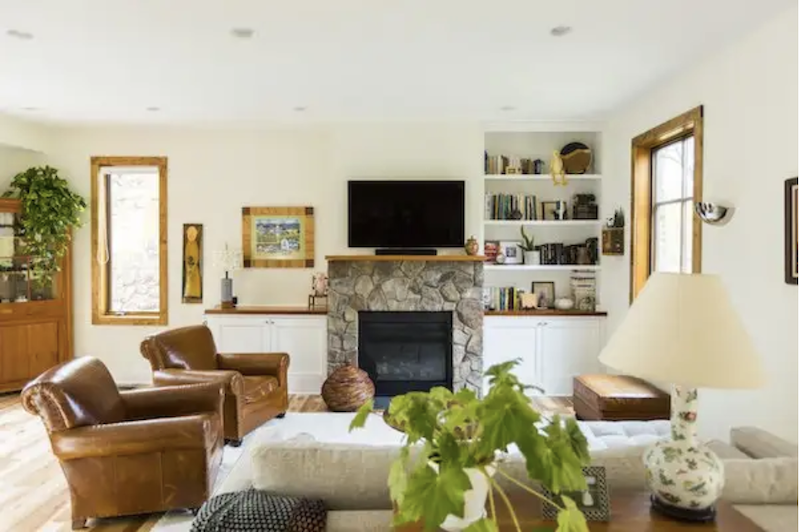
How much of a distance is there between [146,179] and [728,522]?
590cm

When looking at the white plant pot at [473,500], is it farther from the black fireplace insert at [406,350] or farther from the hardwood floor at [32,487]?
the black fireplace insert at [406,350]

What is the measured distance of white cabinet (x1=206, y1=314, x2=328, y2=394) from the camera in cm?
538

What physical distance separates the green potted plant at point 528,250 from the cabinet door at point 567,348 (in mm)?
651

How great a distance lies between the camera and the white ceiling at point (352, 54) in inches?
112

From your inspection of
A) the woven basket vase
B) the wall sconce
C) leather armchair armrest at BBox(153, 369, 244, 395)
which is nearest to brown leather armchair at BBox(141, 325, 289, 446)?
leather armchair armrest at BBox(153, 369, 244, 395)

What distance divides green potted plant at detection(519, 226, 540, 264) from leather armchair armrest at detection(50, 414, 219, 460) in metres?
3.73

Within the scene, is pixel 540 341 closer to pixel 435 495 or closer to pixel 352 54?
pixel 352 54

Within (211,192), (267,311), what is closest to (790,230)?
(267,311)

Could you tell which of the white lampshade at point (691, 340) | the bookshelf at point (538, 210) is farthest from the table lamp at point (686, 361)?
the bookshelf at point (538, 210)

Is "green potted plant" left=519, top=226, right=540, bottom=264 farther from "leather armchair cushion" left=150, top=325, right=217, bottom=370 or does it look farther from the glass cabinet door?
the glass cabinet door

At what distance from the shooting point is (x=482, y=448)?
106 cm

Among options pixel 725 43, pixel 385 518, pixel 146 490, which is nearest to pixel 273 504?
pixel 385 518

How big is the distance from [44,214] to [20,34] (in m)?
2.63

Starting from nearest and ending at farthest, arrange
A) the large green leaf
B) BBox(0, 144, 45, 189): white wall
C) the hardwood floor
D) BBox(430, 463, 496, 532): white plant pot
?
the large green leaf < BBox(430, 463, 496, 532): white plant pot < the hardwood floor < BBox(0, 144, 45, 189): white wall
